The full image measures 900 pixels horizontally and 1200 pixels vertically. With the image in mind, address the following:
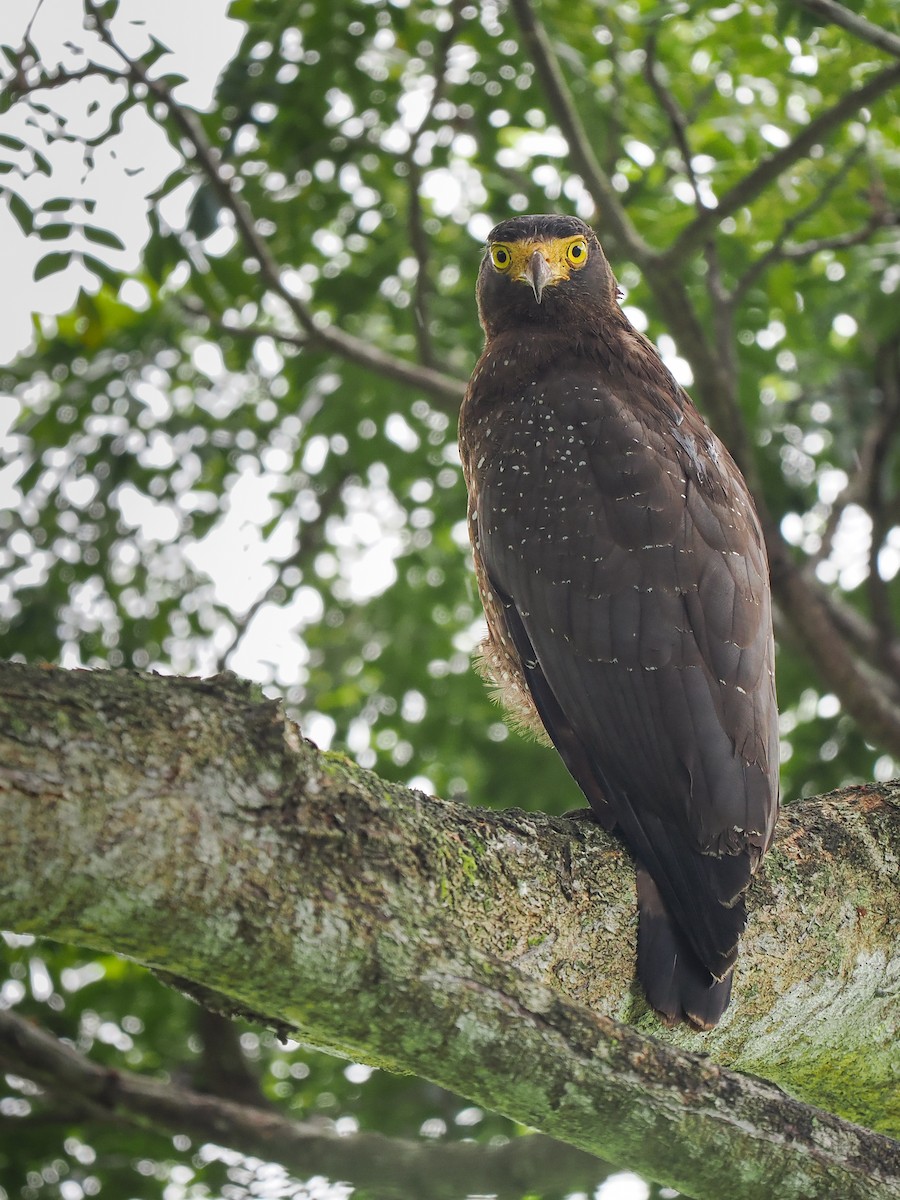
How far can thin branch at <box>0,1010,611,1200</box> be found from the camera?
11.5ft

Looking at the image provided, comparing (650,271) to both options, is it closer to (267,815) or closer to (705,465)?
(705,465)

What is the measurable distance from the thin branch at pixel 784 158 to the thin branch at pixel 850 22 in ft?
1.38

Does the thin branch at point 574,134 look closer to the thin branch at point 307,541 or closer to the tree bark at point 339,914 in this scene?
the thin branch at point 307,541

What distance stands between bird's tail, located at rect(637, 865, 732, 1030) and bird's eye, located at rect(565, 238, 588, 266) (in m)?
2.27

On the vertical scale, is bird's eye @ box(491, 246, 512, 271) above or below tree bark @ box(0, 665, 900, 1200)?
above

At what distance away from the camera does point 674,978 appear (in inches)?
101

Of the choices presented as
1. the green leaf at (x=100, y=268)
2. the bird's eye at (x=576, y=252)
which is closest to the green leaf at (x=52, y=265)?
the green leaf at (x=100, y=268)

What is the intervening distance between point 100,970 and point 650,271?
4.25m

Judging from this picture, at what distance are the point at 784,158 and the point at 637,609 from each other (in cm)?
213

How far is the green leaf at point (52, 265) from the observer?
379cm

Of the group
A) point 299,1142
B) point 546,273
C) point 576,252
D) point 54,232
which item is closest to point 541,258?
point 546,273

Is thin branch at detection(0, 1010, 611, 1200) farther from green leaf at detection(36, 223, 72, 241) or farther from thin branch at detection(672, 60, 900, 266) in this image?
thin branch at detection(672, 60, 900, 266)

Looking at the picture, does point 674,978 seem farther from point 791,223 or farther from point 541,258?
point 791,223

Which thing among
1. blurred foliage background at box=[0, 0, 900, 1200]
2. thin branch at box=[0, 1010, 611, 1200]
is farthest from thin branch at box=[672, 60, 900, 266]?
thin branch at box=[0, 1010, 611, 1200]
